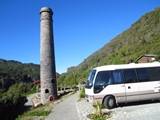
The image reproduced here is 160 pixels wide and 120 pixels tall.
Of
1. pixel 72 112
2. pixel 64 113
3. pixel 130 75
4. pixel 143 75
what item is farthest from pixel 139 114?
pixel 64 113

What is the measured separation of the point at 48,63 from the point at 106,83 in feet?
62.3

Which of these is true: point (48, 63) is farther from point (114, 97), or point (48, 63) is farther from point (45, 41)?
point (114, 97)

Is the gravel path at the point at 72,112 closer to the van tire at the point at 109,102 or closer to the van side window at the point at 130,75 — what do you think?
the van tire at the point at 109,102

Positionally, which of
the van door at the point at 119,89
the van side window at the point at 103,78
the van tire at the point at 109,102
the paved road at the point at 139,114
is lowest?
the paved road at the point at 139,114

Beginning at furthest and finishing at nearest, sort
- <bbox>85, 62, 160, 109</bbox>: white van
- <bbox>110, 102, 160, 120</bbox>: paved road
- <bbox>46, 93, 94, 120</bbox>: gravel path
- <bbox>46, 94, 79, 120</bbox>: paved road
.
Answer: <bbox>85, 62, 160, 109</bbox>: white van, <bbox>46, 94, 79, 120</bbox>: paved road, <bbox>46, 93, 94, 120</bbox>: gravel path, <bbox>110, 102, 160, 120</bbox>: paved road

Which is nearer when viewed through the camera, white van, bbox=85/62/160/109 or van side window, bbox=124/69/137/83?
white van, bbox=85/62/160/109

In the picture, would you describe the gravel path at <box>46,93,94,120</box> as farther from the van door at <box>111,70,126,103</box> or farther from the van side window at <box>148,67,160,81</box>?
the van side window at <box>148,67,160,81</box>

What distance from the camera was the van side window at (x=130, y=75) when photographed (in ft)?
56.1

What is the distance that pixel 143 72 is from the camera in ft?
57.1

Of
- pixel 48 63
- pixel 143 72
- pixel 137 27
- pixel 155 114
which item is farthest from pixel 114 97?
pixel 137 27

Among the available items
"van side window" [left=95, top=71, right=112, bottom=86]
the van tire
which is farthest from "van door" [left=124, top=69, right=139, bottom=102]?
"van side window" [left=95, top=71, right=112, bottom=86]

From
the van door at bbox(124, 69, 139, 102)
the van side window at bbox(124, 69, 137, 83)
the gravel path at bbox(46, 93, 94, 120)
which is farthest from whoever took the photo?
the van side window at bbox(124, 69, 137, 83)

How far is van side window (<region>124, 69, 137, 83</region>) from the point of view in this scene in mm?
17094

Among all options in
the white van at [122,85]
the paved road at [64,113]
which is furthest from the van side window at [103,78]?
the paved road at [64,113]
